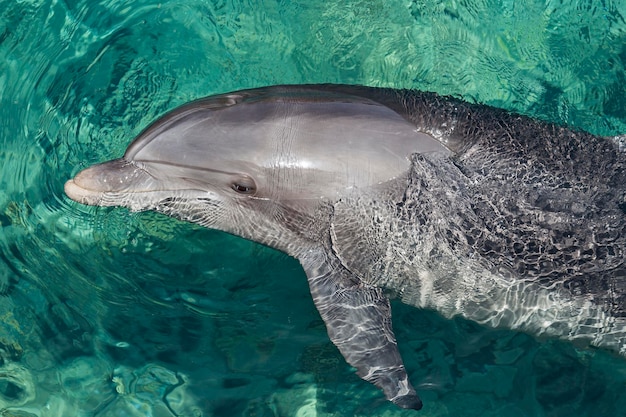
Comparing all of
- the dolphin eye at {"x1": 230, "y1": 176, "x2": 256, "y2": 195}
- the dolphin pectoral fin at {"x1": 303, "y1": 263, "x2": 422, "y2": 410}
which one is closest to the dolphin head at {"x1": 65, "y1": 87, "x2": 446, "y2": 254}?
the dolphin eye at {"x1": 230, "y1": 176, "x2": 256, "y2": 195}

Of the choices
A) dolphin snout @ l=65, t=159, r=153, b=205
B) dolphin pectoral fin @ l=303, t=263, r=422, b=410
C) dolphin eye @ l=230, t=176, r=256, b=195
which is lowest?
dolphin pectoral fin @ l=303, t=263, r=422, b=410

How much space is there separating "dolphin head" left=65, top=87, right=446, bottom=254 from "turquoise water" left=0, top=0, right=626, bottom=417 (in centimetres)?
137

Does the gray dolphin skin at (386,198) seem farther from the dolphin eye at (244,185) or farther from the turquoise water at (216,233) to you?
the turquoise water at (216,233)

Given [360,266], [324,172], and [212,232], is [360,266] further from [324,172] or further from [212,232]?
[212,232]

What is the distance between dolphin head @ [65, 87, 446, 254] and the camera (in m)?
6.62

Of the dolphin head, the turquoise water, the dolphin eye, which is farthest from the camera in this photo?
the turquoise water

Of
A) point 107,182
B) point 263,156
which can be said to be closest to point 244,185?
point 263,156

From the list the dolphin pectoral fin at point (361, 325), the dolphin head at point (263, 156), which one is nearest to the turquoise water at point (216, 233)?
the dolphin pectoral fin at point (361, 325)

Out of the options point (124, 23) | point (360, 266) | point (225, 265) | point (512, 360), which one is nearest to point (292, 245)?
point (360, 266)

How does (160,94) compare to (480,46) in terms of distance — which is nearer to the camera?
(160,94)

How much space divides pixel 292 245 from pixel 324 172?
0.86 meters

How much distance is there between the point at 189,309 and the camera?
7.84m

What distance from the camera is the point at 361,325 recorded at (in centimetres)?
690

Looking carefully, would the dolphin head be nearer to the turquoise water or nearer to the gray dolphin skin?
the gray dolphin skin
